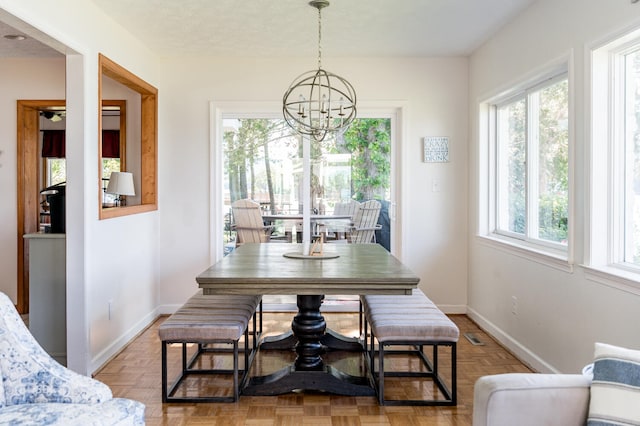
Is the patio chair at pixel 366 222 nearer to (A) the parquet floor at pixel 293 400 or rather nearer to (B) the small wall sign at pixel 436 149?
(B) the small wall sign at pixel 436 149

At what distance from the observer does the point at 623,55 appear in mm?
2508

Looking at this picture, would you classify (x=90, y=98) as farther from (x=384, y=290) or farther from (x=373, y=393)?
(x=373, y=393)

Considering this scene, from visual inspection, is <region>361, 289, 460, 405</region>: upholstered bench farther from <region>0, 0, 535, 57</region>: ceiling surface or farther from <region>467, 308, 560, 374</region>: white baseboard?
<region>0, 0, 535, 57</region>: ceiling surface

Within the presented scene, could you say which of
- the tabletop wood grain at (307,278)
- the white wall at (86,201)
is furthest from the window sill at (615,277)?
the white wall at (86,201)

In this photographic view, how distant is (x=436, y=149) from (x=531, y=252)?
161 centimetres

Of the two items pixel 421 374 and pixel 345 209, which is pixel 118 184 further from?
pixel 421 374

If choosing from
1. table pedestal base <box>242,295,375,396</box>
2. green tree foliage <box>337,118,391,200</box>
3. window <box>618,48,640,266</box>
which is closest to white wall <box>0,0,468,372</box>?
green tree foliage <box>337,118,391,200</box>

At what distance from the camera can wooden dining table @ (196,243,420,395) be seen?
2.53 m

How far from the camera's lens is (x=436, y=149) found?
15.2ft

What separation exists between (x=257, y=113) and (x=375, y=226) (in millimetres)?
1557

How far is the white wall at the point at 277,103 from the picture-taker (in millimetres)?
4613

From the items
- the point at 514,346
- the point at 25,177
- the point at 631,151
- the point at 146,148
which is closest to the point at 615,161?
the point at 631,151

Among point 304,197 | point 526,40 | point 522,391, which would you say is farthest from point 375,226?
point 522,391

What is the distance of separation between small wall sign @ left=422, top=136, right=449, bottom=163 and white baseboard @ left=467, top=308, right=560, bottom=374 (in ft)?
4.69
